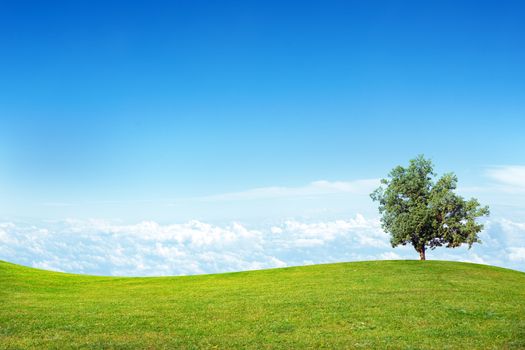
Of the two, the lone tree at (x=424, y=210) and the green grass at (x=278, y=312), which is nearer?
the green grass at (x=278, y=312)

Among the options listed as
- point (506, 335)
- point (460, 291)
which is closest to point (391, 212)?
point (460, 291)

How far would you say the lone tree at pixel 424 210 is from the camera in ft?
216

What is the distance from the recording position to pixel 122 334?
24750 millimetres

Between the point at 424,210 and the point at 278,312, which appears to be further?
the point at 424,210

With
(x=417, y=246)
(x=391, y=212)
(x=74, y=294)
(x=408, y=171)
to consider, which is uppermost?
(x=408, y=171)

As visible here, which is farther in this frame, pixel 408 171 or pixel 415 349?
pixel 408 171

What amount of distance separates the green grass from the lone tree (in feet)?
41.8

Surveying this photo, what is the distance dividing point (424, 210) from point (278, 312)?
138 ft

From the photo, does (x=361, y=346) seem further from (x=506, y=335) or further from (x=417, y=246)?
(x=417, y=246)

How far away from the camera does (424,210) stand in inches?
2594

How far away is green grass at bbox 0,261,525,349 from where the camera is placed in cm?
2308

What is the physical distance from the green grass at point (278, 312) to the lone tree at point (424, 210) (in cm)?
1274

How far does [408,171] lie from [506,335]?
46.9 meters

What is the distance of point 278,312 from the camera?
99.2ft
